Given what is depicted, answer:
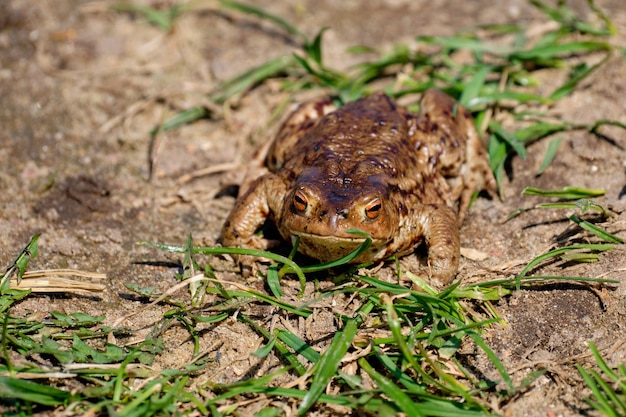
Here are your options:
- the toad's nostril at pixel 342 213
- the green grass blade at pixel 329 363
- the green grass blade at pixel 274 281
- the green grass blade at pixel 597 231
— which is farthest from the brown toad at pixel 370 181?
the green grass blade at pixel 597 231

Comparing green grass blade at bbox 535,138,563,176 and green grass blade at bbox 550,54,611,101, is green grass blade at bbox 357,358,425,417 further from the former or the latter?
green grass blade at bbox 550,54,611,101

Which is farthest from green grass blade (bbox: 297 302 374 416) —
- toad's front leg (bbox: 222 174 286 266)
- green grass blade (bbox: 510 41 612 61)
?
green grass blade (bbox: 510 41 612 61)

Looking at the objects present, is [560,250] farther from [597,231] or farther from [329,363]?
[329,363]

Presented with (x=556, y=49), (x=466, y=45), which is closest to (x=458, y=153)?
(x=466, y=45)

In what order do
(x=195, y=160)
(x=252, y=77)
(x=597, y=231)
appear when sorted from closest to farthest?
(x=597, y=231)
(x=195, y=160)
(x=252, y=77)

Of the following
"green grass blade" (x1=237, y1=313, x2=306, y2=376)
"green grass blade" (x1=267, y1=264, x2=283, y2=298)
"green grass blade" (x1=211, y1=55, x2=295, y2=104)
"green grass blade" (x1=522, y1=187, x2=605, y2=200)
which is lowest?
"green grass blade" (x1=237, y1=313, x2=306, y2=376)

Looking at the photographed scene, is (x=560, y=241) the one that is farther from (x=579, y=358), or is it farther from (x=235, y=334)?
(x=235, y=334)
